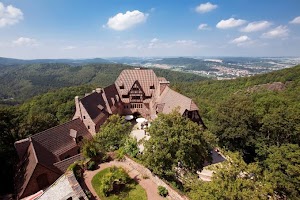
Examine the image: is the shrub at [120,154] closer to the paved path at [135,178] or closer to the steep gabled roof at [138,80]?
the paved path at [135,178]

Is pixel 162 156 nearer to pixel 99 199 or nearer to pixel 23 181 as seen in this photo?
pixel 99 199

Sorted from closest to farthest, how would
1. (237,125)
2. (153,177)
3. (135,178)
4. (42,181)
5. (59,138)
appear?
(153,177) < (135,178) < (42,181) < (59,138) < (237,125)

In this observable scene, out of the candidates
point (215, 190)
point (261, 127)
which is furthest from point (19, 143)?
point (261, 127)

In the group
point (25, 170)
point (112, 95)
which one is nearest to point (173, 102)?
point (112, 95)

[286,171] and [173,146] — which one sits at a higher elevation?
[173,146]

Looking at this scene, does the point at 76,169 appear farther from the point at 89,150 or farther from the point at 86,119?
the point at 86,119

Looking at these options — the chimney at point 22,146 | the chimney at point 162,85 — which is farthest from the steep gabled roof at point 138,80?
the chimney at point 22,146
